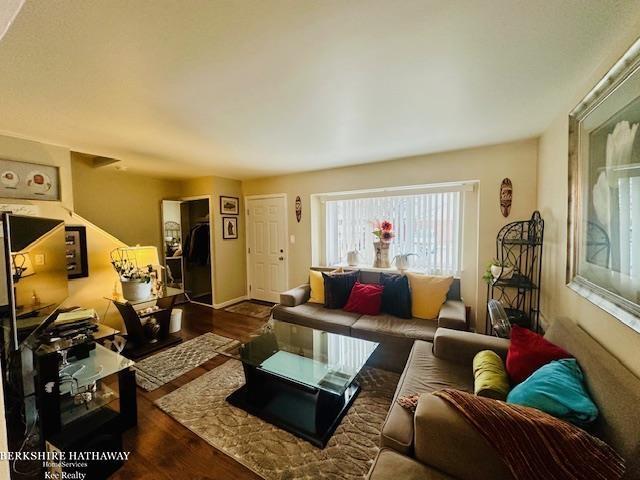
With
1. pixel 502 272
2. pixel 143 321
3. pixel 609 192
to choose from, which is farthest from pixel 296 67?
pixel 143 321

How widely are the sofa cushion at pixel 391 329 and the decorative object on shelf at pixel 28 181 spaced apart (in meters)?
3.37

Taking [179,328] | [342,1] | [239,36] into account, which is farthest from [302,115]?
[179,328]

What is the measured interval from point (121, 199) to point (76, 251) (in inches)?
55.1

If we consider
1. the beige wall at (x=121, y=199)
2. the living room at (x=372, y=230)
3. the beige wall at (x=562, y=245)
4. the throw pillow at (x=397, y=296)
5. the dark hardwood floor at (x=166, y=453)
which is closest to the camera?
the living room at (x=372, y=230)

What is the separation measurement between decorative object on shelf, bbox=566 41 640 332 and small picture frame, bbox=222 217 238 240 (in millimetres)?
4349

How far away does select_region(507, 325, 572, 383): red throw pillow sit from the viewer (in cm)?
140

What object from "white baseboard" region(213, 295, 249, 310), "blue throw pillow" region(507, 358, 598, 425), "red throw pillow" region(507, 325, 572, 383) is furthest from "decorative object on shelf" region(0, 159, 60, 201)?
"red throw pillow" region(507, 325, 572, 383)

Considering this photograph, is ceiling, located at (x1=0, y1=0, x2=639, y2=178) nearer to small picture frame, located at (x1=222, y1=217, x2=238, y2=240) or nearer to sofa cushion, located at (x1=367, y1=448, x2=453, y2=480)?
sofa cushion, located at (x1=367, y1=448, x2=453, y2=480)

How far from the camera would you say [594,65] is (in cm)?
145

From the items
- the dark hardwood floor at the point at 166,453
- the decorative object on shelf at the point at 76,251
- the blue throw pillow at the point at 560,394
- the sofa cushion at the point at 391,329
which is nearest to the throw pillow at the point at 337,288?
the sofa cushion at the point at 391,329

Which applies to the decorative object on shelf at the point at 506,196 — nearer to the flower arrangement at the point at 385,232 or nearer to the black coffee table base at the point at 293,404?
the flower arrangement at the point at 385,232

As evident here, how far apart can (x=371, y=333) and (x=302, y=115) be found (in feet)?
6.70

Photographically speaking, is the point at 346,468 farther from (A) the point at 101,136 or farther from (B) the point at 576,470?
(A) the point at 101,136

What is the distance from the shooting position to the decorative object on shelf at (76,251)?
290cm
